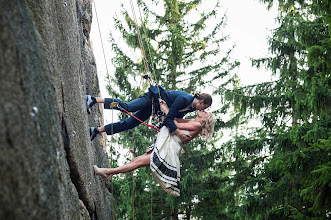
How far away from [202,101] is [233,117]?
9666mm

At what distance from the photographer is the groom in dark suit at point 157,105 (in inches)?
252

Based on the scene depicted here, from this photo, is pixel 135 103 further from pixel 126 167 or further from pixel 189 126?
pixel 126 167

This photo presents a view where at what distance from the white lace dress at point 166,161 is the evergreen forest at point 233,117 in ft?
7.25

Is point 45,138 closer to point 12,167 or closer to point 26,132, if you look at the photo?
point 26,132

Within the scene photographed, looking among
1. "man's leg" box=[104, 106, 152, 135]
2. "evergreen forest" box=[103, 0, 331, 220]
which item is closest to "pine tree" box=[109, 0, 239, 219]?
"evergreen forest" box=[103, 0, 331, 220]

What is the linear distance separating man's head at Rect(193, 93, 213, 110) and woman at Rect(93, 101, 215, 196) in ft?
0.53

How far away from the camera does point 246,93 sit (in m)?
13.4

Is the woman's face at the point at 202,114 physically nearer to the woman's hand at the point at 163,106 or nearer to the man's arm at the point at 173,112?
the man's arm at the point at 173,112

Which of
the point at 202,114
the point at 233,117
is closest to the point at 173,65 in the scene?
the point at 233,117

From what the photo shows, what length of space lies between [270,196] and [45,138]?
9029 mm

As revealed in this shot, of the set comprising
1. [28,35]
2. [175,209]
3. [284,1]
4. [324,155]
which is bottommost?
[175,209]

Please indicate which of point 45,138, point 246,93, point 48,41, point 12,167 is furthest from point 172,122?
point 246,93

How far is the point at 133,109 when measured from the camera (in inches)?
275

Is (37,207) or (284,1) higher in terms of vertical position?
(284,1)
